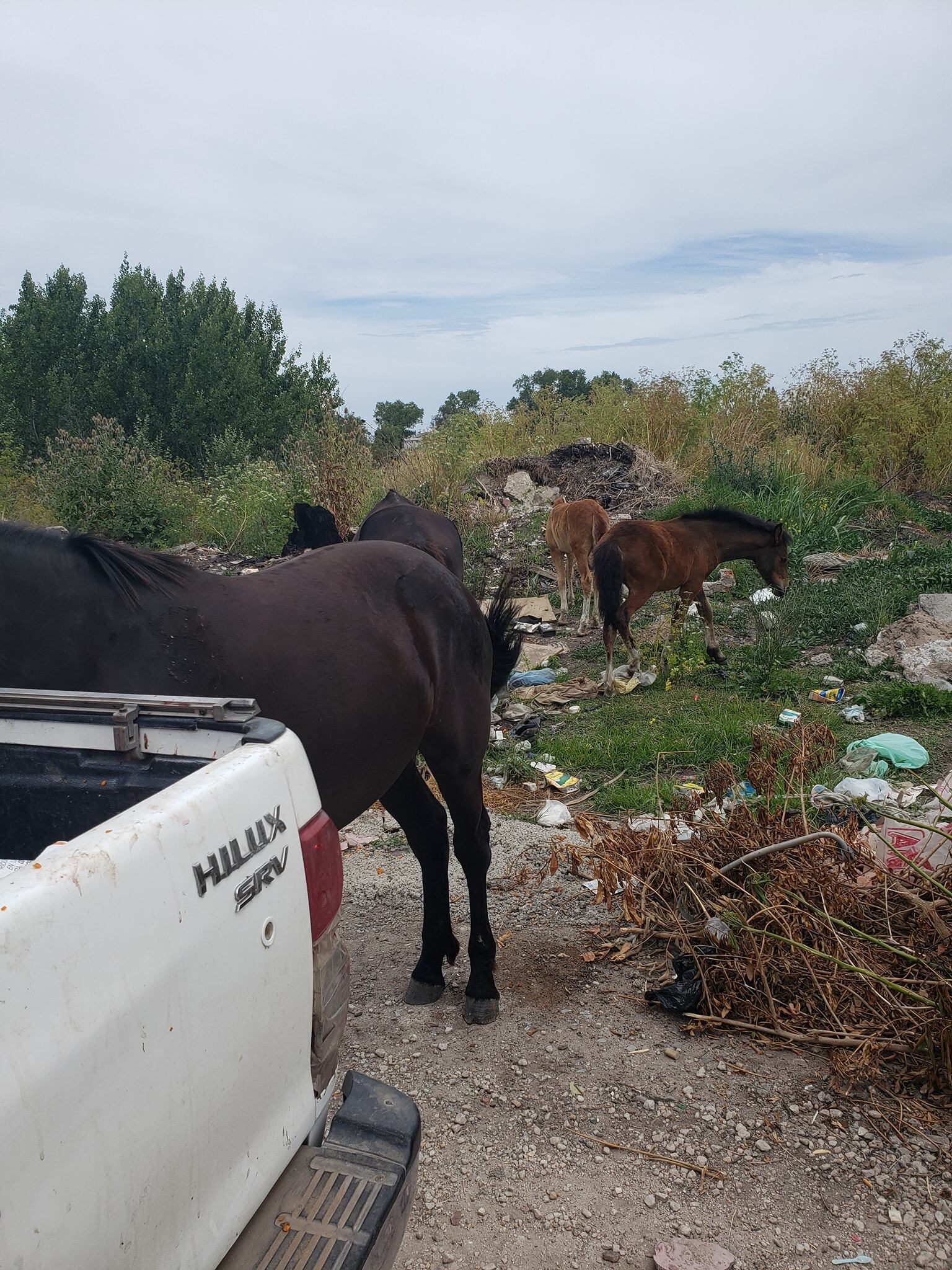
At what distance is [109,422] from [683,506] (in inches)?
374

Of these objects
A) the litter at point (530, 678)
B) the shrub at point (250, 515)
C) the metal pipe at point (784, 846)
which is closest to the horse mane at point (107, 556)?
the metal pipe at point (784, 846)

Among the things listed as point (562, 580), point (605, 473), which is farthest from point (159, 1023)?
point (605, 473)

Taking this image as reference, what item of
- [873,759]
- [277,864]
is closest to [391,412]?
[873,759]

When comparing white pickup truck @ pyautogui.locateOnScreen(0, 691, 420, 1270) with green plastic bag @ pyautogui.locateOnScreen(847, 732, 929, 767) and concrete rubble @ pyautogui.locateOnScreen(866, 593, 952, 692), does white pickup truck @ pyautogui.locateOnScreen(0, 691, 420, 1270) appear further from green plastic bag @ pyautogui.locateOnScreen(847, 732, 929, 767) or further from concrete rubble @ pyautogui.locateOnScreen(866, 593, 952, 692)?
concrete rubble @ pyautogui.locateOnScreen(866, 593, 952, 692)

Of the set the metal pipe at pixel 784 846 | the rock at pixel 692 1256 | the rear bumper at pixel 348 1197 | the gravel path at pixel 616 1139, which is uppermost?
the rear bumper at pixel 348 1197

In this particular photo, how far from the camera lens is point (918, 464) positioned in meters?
17.5

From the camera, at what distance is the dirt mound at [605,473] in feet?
53.2

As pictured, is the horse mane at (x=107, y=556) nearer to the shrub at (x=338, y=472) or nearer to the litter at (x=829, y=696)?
the litter at (x=829, y=696)

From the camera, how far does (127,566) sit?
2.55 meters

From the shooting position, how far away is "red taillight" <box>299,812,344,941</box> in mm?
1607

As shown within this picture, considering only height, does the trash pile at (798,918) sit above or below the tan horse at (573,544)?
below

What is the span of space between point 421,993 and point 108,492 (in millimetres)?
11971

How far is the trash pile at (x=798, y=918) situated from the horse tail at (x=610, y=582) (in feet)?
15.9

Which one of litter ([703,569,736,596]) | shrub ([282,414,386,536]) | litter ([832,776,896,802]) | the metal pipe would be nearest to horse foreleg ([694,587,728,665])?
litter ([703,569,736,596])
